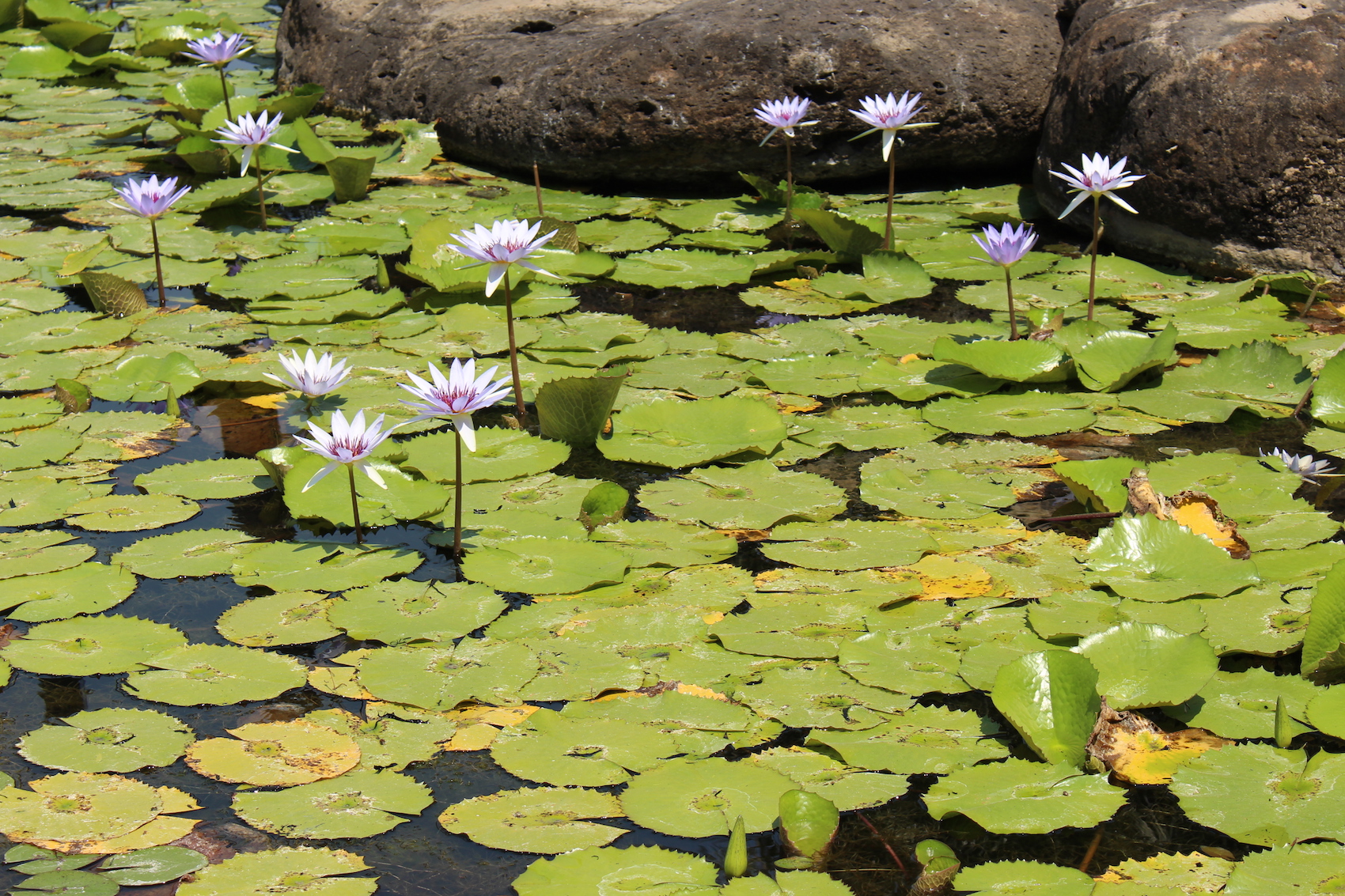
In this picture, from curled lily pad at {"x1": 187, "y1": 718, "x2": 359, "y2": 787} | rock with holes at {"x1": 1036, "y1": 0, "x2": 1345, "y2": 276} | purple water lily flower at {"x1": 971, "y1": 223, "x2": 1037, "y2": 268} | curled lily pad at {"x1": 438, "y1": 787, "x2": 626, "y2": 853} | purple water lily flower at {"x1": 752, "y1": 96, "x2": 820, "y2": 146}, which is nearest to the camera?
curled lily pad at {"x1": 438, "y1": 787, "x2": 626, "y2": 853}

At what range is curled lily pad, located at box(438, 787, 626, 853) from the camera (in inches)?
77.0

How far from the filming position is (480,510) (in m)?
3.04

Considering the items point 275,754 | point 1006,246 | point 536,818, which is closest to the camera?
point 536,818

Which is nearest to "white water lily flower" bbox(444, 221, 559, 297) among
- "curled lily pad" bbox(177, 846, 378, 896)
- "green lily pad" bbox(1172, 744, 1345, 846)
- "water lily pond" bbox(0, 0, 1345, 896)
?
"water lily pond" bbox(0, 0, 1345, 896)

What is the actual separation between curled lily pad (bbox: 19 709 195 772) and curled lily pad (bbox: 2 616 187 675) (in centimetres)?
14

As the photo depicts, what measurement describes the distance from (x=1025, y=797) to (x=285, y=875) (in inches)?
47.2

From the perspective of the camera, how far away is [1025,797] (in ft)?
6.64

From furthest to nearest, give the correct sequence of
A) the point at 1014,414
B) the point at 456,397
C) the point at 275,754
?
the point at 1014,414 < the point at 456,397 < the point at 275,754

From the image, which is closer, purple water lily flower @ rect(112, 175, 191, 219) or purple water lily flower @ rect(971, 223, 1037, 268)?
purple water lily flower @ rect(971, 223, 1037, 268)

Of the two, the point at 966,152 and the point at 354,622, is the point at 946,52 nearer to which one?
the point at 966,152

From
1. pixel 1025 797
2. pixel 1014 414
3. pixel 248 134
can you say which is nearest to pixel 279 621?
pixel 1025 797

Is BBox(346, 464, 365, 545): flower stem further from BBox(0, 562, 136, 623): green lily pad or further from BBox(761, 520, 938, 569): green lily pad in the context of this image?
BBox(761, 520, 938, 569): green lily pad

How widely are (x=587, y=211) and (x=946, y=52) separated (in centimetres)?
182

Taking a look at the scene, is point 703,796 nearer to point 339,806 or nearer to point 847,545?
point 339,806
